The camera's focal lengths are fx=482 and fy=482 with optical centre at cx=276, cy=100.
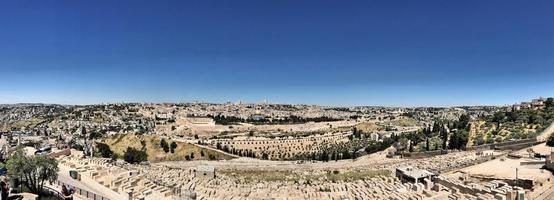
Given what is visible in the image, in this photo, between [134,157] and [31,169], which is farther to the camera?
[134,157]

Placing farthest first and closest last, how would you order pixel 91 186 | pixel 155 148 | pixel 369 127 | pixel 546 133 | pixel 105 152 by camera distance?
pixel 369 127 < pixel 155 148 < pixel 105 152 < pixel 546 133 < pixel 91 186

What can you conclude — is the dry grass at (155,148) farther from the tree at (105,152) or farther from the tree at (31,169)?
the tree at (31,169)

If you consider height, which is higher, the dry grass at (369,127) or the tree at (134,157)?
the dry grass at (369,127)

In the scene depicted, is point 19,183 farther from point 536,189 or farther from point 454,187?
point 536,189

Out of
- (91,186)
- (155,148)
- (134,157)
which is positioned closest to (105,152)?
(134,157)

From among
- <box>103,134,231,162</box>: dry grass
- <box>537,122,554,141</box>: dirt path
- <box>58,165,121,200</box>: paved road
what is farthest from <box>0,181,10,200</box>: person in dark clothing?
<box>103,134,231,162</box>: dry grass

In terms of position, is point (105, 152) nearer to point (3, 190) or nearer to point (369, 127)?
point (3, 190)

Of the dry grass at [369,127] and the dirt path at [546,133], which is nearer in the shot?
the dirt path at [546,133]

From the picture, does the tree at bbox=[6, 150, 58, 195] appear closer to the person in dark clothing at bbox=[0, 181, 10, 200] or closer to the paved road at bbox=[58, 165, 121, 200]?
the person in dark clothing at bbox=[0, 181, 10, 200]

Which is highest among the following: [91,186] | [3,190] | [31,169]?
[31,169]

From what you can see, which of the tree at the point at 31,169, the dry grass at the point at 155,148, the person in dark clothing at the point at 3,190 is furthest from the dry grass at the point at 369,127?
the person in dark clothing at the point at 3,190

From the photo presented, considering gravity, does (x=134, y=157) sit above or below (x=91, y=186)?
below
